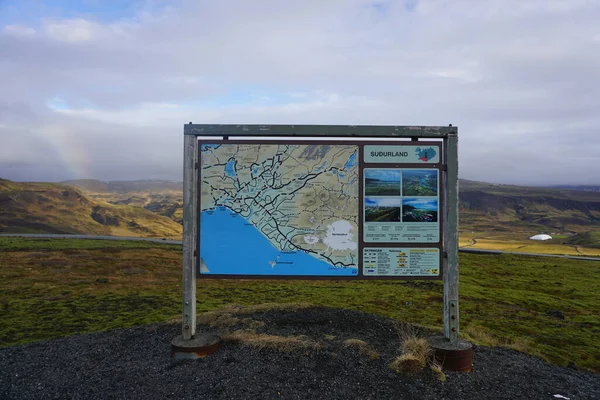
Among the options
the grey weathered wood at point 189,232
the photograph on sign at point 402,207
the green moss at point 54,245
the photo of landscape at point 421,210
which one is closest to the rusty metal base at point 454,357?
the photograph on sign at point 402,207

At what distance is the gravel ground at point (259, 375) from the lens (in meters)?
6.01

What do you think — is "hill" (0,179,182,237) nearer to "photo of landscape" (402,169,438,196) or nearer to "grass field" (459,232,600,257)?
"grass field" (459,232,600,257)

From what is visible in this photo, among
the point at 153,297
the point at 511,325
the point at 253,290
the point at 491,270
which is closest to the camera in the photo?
the point at 511,325

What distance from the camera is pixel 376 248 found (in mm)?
7750

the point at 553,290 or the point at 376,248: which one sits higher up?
the point at 376,248

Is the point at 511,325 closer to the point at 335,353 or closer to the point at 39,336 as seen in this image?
the point at 335,353

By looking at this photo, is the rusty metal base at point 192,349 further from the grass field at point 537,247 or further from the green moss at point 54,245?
the grass field at point 537,247

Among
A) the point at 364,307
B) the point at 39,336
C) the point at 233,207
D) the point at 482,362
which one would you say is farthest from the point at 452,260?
the point at 39,336

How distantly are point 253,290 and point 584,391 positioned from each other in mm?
13586

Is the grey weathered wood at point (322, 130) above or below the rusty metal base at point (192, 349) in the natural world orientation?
above

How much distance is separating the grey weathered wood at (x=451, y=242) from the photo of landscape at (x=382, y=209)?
41.4 inches

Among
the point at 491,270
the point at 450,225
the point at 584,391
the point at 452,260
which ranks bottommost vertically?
the point at 491,270

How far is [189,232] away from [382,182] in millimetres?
4307

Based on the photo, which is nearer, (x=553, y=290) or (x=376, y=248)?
(x=376, y=248)
